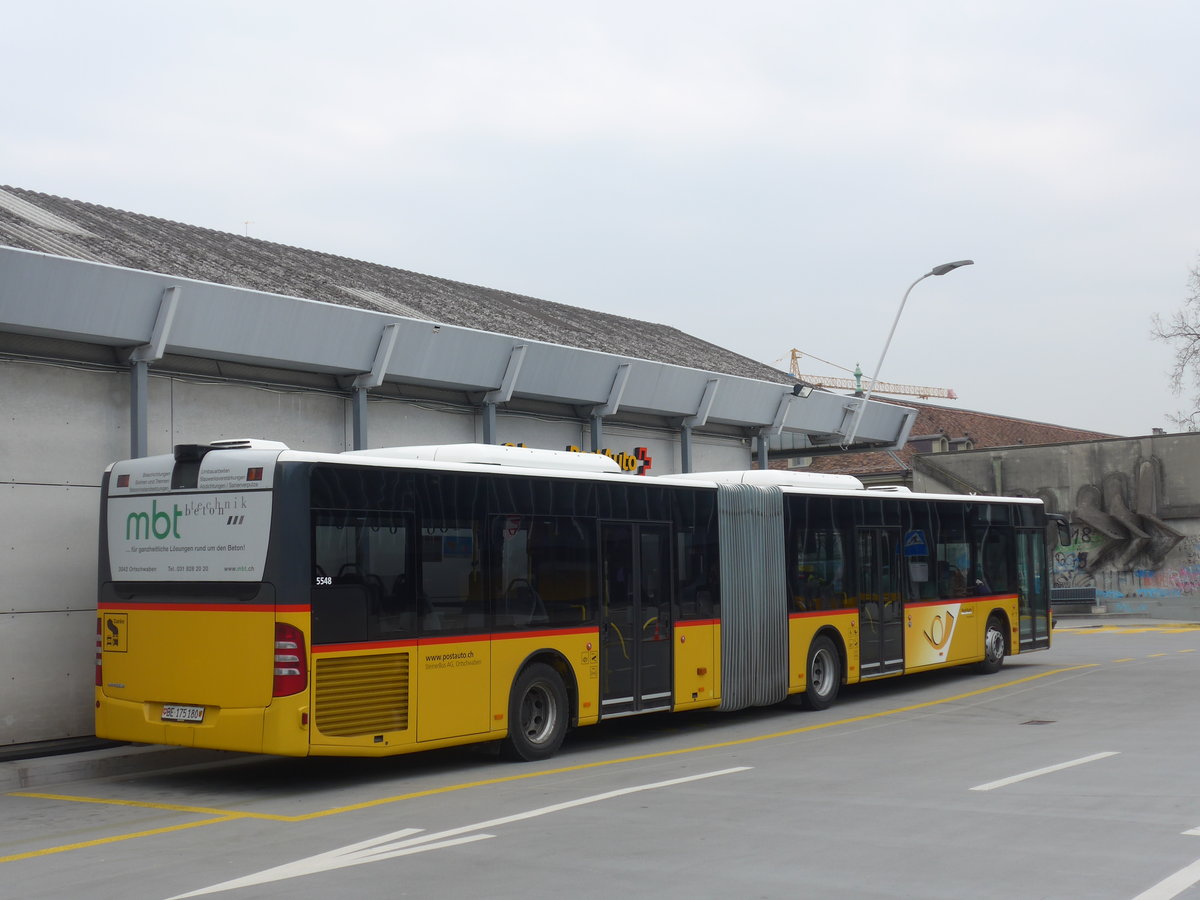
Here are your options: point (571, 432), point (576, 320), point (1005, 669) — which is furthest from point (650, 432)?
point (1005, 669)

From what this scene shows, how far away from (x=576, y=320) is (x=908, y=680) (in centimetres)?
1048

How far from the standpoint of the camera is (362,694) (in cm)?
1142

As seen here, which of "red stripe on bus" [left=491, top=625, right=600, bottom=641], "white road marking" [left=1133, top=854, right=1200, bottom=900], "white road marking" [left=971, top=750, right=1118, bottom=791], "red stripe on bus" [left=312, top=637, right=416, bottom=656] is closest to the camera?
"white road marking" [left=1133, top=854, right=1200, bottom=900]

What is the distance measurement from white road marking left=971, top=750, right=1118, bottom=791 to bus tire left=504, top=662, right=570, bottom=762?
4336 millimetres

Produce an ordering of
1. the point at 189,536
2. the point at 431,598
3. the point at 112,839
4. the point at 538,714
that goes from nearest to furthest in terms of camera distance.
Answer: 1. the point at 112,839
2. the point at 189,536
3. the point at 431,598
4. the point at 538,714

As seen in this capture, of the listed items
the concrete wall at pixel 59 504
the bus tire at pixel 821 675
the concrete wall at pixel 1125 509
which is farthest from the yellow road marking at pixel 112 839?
the concrete wall at pixel 1125 509

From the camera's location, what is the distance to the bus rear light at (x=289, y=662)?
10938 mm

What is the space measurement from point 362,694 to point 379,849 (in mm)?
2840

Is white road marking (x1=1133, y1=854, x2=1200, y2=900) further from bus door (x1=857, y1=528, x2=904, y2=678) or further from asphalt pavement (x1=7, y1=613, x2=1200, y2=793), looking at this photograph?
bus door (x1=857, y1=528, x2=904, y2=678)

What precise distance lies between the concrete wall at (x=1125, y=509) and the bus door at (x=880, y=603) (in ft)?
95.7

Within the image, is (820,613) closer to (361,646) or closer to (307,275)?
(361,646)

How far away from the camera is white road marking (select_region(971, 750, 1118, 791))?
35.3 feet

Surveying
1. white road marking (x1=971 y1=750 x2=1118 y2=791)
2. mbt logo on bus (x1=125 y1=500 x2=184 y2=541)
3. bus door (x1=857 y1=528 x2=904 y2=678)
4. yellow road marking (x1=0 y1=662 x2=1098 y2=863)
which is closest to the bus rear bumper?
yellow road marking (x1=0 y1=662 x2=1098 y2=863)

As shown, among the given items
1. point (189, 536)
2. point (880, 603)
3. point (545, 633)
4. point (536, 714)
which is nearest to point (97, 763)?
point (189, 536)
